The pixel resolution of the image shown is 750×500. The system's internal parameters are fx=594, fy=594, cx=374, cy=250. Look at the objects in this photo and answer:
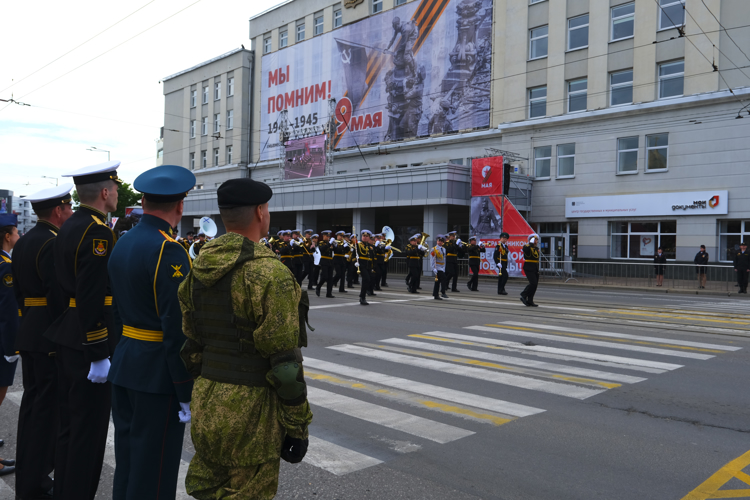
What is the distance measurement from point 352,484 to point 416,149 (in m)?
37.1

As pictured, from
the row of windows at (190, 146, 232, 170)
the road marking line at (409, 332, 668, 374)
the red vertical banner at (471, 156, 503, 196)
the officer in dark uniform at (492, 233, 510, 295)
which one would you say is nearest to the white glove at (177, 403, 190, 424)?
the road marking line at (409, 332, 668, 374)

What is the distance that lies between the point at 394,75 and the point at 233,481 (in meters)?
40.7

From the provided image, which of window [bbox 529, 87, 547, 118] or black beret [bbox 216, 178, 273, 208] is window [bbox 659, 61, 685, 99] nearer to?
window [bbox 529, 87, 547, 118]

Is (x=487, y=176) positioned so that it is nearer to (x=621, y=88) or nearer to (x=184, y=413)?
(x=621, y=88)

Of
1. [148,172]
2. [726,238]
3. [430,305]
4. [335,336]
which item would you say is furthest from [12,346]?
[726,238]

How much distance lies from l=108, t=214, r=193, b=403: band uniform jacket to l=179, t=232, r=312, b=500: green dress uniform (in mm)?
328

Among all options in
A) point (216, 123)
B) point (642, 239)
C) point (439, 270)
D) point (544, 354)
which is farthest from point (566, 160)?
point (216, 123)

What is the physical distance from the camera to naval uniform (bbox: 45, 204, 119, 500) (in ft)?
11.6

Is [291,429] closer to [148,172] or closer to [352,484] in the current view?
[148,172]

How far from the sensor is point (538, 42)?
33.8m

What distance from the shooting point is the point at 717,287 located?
2303 centimetres

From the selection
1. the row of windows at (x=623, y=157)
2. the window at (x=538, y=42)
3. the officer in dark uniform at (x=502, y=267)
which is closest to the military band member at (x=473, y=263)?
the officer in dark uniform at (x=502, y=267)

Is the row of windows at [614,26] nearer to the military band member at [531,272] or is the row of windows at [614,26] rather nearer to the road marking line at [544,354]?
the military band member at [531,272]

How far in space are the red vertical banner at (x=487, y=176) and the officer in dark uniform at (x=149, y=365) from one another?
28316 mm
